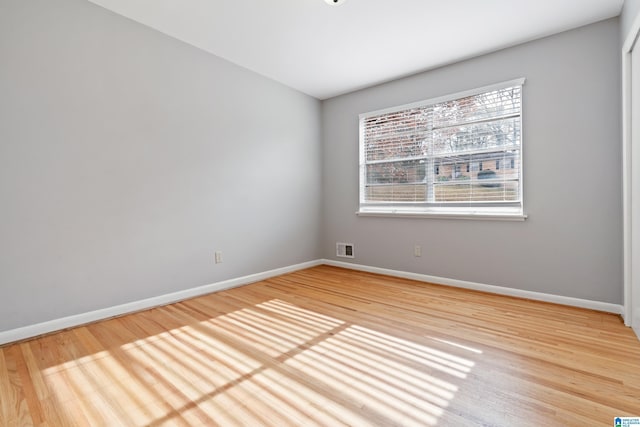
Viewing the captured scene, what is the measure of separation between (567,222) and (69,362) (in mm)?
3884

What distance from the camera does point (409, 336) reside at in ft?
7.06

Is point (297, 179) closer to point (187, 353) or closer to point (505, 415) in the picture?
point (187, 353)

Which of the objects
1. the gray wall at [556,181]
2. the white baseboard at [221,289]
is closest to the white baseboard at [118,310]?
the white baseboard at [221,289]

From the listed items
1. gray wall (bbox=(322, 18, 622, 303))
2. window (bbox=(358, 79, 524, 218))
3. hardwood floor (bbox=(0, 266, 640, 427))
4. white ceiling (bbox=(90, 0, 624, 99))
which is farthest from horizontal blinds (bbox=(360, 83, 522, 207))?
hardwood floor (bbox=(0, 266, 640, 427))

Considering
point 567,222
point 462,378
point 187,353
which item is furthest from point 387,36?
point 187,353

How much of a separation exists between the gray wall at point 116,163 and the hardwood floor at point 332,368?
432mm

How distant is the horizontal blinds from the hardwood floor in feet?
4.12

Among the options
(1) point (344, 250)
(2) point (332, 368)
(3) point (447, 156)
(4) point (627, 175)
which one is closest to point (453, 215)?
(3) point (447, 156)

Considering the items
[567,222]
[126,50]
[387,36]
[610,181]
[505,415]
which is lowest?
[505,415]

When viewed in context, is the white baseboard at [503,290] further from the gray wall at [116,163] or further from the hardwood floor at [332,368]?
the gray wall at [116,163]

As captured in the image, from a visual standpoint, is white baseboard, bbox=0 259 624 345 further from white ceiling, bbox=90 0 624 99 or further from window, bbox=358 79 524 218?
white ceiling, bbox=90 0 624 99

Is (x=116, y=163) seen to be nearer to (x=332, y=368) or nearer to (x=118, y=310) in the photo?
(x=118, y=310)

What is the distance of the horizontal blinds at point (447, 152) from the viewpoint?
10.2 feet

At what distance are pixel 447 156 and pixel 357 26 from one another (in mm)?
1676
